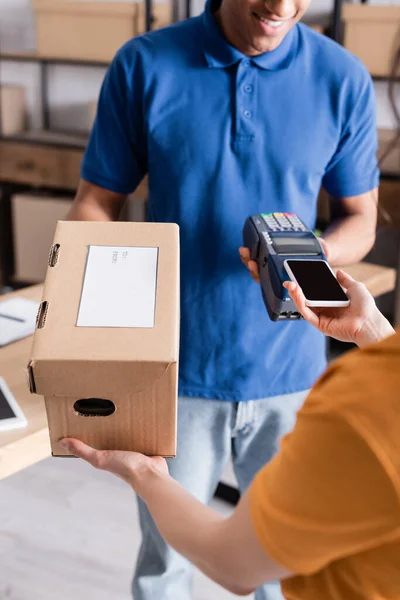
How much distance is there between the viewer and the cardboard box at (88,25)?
10.1 ft

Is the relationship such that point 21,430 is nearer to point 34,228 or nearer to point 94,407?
point 94,407

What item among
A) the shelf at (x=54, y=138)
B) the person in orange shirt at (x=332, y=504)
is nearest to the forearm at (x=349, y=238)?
the person in orange shirt at (x=332, y=504)

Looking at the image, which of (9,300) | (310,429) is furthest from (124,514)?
(310,429)

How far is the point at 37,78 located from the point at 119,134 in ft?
9.25

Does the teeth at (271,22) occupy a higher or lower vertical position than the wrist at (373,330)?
higher

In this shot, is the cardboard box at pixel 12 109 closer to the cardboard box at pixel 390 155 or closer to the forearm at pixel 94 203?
the cardboard box at pixel 390 155

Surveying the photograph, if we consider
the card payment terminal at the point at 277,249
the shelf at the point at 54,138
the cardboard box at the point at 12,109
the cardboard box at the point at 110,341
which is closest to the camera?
the cardboard box at the point at 110,341

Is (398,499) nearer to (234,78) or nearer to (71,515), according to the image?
(234,78)

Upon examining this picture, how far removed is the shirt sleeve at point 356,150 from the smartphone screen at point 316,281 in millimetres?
301

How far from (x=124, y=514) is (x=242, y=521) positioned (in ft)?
5.19

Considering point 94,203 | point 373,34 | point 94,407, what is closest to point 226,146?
point 94,203

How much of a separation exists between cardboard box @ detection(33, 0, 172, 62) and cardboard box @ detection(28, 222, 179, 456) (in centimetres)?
247

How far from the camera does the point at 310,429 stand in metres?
0.52

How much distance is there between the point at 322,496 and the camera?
0.51 meters
